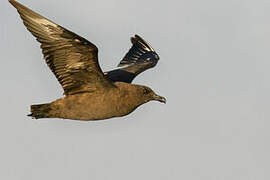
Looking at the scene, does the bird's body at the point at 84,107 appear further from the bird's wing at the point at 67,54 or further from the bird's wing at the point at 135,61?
the bird's wing at the point at 135,61

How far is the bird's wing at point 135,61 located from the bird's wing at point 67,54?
7.12ft

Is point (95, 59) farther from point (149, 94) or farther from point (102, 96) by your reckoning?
point (149, 94)

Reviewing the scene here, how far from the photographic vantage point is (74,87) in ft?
47.8

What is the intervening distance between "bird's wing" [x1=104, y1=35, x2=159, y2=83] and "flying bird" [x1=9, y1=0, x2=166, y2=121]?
156 cm

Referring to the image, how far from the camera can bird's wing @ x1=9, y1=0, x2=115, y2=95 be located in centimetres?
1330

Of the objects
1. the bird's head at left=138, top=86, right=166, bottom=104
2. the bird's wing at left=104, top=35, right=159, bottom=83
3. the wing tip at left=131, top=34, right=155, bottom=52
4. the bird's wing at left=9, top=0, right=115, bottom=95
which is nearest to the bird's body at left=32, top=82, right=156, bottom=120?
the bird's wing at left=9, top=0, right=115, bottom=95

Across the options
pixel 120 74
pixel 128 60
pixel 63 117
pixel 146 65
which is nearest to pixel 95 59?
pixel 63 117

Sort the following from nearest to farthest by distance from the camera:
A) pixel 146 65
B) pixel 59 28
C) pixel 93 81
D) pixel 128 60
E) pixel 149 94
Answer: pixel 59 28, pixel 93 81, pixel 149 94, pixel 146 65, pixel 128 60

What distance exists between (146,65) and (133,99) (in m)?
3.40

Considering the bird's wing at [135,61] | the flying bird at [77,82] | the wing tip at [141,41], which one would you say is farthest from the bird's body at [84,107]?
the wing tip at [141,41]

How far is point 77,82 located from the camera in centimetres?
1448

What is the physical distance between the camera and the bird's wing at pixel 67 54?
13.3 metres

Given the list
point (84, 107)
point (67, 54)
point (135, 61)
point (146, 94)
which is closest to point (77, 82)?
point (84, 107)

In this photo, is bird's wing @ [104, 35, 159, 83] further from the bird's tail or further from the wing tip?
the bird's tail
